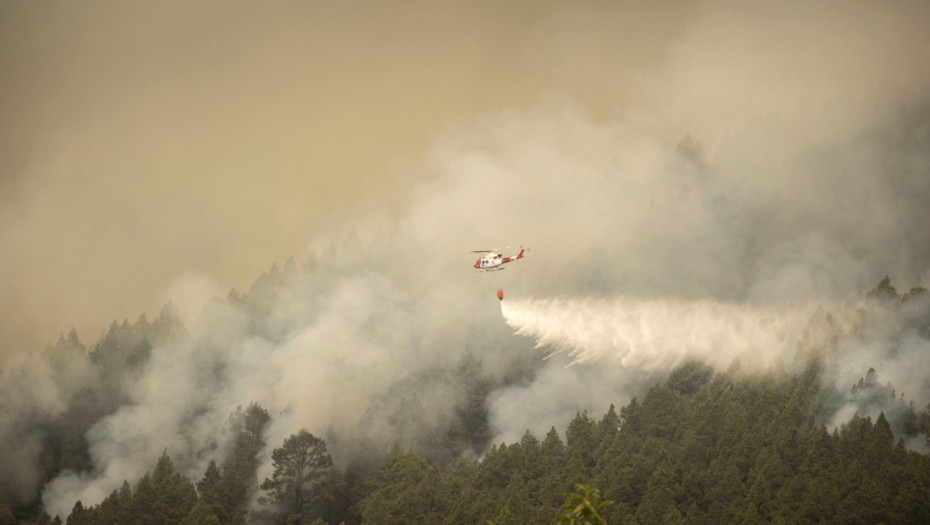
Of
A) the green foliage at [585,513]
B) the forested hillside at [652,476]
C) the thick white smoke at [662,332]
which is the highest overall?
the thick white smoke at [662,332]

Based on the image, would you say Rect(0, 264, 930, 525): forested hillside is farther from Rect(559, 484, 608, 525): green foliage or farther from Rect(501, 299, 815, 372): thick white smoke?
Rect(559, 484, 608, 525): green foliage

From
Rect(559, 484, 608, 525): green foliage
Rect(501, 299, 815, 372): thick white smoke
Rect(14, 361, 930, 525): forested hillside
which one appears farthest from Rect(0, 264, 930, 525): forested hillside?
Rect(559, 484, 608, 525): green foliage

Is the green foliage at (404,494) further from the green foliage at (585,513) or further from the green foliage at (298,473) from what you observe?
the green foliage at (585,513)

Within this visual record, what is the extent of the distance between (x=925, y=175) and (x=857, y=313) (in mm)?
40783

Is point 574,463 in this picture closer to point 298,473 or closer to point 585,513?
point 298,473

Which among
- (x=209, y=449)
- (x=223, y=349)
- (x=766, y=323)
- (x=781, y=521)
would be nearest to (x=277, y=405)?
(x=209, y=449)

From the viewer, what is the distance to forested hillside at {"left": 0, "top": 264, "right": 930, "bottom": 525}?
84.3m

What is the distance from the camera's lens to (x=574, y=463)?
9662 cm

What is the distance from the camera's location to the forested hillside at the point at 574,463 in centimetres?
8431

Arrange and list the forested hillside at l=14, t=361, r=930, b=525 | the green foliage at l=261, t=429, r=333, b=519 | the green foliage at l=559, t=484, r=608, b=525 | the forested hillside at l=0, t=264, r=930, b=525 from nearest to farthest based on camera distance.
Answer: the green foliage at l=559, t=484, r=608, b=525
the forested hillside at l=14, t=361, r=930, b=525
the forested hillside at l=0, t=264, r=930, b=525
the green foliage at l=261, t=429, r=333, b=519

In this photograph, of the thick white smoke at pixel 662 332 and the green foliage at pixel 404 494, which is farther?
the thick white smoke at pixel 662 332

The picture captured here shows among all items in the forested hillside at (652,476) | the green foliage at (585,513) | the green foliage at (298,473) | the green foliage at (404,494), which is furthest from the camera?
the green foliage at (298,473)

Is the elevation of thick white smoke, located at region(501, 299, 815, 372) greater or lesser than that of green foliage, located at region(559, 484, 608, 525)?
greater

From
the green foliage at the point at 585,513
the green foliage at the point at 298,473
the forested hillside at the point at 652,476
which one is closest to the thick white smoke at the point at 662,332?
the forested hillside at the point at 652,476
